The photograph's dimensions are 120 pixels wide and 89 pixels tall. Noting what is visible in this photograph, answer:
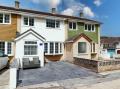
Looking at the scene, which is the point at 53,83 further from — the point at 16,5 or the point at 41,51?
the point at 16,5

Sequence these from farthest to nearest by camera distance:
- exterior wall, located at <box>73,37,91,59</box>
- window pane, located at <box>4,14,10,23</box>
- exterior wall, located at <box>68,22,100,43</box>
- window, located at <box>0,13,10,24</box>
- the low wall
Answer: exterior wall, located at <box>68,22,100,43</box>, exterior wall, located at <box>73,37,91,59</box>, window pane, located at <box>4,14,10,23</box>, window, located at <box>0,13,10,24</box>, the low wall

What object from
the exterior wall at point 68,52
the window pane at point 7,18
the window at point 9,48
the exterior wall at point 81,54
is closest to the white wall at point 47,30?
the exterior wall at point 68,52

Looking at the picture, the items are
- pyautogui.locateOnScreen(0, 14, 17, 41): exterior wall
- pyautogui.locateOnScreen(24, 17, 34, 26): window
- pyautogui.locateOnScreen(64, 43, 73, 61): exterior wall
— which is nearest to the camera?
pyautogui.locateOnScreen(0, 14, 17, 41): exterior wall

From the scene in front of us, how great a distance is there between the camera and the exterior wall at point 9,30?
61.8 ft

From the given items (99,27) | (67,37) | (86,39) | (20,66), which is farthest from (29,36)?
(99,27)

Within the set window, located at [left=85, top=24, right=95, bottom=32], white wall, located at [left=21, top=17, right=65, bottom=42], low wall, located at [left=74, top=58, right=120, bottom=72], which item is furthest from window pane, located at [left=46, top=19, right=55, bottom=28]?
low wall, located at [left=74, top=58, right=120, bottom=72]

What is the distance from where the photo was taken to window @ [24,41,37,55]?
18.2 metres

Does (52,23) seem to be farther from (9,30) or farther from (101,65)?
(101,65)

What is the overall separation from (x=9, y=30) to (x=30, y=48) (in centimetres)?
351

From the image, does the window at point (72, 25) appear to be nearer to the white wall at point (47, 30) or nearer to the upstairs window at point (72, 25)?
the upstairs window at point (72, 25)

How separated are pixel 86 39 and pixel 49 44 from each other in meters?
5.92

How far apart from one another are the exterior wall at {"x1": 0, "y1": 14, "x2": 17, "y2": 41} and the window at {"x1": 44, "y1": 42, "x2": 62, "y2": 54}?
15.4 ft

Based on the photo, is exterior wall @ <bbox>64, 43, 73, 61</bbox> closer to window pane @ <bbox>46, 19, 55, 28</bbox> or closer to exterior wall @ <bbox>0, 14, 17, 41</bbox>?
window pane @ <bbox>46, 19, 55, 28</bbox>

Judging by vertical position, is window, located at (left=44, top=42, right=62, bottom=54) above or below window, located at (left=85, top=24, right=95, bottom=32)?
below
